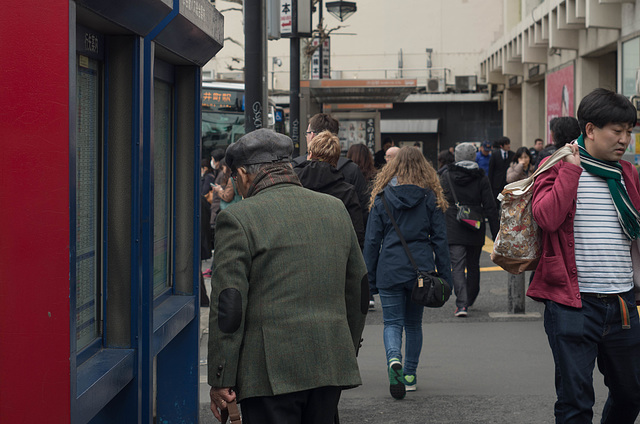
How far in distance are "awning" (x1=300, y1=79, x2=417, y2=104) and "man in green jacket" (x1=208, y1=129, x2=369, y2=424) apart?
12.8 meters

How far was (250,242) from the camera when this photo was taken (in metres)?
2.97

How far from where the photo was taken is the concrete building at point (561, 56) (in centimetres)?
1773

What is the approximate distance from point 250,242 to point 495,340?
534 cm

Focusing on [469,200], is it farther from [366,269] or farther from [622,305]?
[366,269]

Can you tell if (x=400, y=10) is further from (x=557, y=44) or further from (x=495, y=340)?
(x=495, y=340)

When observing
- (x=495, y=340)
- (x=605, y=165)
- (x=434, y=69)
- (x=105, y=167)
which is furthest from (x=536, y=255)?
(x=434, y=69)

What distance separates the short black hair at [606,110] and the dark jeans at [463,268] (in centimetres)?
489

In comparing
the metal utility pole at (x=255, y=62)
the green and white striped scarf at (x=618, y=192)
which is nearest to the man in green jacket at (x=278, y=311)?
the green and white striped scarf at (x=618, y=192)

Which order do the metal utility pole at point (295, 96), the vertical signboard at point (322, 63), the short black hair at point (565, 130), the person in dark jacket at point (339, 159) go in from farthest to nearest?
the vertical signboard at point (322, 63) → the metal utility pole at point (295, 96) → the person in dark jacket at point (339, 159) → the short black hair at point (565, 130)

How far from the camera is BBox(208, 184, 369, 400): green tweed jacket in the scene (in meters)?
2.95

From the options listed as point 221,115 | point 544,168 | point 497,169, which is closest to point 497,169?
point 497,169

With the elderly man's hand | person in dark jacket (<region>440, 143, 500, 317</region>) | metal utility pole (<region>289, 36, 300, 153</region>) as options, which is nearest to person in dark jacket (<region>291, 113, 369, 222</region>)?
person in dark jacket (<region>440, 143, 500, 317</region>)

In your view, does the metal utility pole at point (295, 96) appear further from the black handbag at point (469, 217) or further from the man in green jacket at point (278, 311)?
the man in green jacket at point (278, 311)

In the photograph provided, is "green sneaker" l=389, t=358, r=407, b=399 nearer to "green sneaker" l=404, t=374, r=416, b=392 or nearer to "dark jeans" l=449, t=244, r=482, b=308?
"green sneaker" l=404, t=374, r=416, b=392
